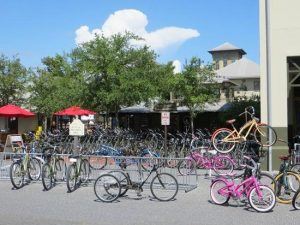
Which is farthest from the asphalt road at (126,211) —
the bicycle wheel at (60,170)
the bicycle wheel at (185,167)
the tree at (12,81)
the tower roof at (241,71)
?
the tower roof at (241,71)

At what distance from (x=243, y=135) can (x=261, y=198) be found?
467 centimetres

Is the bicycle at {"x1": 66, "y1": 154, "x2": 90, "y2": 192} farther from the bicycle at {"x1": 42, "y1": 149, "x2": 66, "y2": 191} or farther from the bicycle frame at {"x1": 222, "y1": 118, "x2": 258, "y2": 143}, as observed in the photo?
the bicycle frame at {"x1": 222, "y1": 118, "x2": 258, "y2": 143}

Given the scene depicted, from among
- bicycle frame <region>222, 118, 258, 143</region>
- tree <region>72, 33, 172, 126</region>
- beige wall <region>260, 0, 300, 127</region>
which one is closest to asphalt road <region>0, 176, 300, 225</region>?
bicycle frame <region>222, 118, 258, 143</region>

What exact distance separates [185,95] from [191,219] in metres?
20.1

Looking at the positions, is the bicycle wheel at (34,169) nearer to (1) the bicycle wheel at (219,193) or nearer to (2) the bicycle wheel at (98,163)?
(2) the bicycle wheel at (98,163)

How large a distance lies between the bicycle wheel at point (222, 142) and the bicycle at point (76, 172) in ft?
11.8

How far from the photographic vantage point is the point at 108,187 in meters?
10.8

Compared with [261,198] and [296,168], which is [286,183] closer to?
[261,198]

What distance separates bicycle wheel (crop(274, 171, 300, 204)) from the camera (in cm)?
1033

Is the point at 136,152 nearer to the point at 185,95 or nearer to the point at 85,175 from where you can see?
the point at 85,175

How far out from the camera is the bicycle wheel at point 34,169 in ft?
42.4

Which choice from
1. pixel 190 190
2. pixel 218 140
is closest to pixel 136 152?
pixel 218 140

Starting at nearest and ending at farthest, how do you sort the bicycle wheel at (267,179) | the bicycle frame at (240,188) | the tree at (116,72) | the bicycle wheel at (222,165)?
the bicycle frame at (240,188) < the bicycle wheel at (267,179) < the bicycle wheel at (222,165) < the tree at (116,72)

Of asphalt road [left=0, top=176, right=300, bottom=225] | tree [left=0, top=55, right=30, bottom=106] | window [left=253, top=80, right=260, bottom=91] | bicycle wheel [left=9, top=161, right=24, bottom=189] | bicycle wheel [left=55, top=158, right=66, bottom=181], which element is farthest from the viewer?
window [left=253, top=80, right=260, bottom=91]
